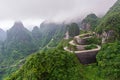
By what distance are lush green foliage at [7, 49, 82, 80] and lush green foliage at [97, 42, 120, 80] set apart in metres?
2.97

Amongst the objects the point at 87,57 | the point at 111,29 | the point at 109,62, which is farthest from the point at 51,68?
the point at 111,29

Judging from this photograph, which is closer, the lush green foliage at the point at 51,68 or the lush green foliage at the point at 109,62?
the lush green foliage at the point at 51,68

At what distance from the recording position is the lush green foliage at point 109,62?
24152mm

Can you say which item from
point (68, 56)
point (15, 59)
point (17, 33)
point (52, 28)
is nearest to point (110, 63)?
point (68, 56)

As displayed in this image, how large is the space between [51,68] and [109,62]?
6981 mm

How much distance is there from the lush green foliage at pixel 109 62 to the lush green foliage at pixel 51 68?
2968 mm

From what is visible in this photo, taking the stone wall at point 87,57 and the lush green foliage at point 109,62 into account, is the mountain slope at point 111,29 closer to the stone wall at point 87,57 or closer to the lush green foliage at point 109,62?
the lush green foliage at point 109,62

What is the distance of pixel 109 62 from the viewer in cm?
2573

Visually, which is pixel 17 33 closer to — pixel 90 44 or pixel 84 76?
pixel 90 44

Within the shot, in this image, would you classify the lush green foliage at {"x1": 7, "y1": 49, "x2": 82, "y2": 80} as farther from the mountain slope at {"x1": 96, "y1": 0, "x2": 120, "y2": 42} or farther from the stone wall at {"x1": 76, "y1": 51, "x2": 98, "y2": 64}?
the mountain slope at {"x1": 96, "y1": 0, "x2": 120, "y2": 42}

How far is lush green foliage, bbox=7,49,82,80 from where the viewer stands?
23.7m

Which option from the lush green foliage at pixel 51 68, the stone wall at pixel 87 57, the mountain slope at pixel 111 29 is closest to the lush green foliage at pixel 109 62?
the stone wall at pixel 87 57

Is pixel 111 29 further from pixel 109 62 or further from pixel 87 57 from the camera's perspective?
pixel 109 62

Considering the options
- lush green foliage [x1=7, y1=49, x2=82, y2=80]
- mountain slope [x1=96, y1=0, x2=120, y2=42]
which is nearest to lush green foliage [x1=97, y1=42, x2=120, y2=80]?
mountain slope [x1=96, y1=0, x2=120, y2=42]
